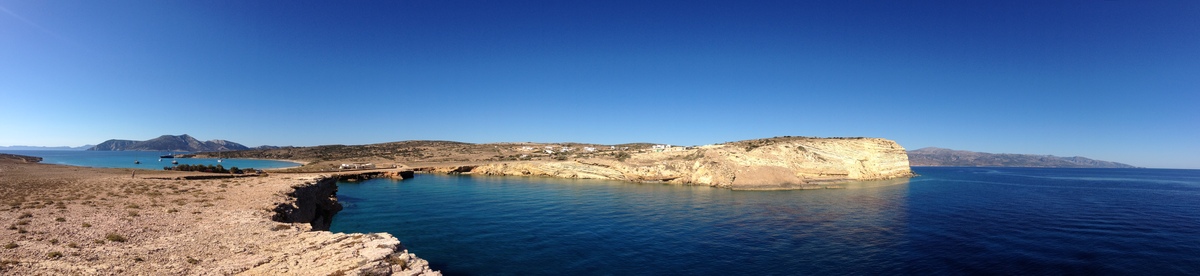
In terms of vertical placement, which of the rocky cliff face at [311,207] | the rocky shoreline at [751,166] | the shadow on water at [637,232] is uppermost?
the rocky shoreline at [751,166]

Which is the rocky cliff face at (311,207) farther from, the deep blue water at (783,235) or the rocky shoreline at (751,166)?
the rocky shoreline at (751,166)

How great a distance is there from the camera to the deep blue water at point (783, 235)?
16.4 metres

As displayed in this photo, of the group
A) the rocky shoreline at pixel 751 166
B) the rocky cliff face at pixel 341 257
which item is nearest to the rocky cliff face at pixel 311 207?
the rocky cliff face at pixel 341 257

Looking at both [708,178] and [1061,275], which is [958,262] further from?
[708,178]

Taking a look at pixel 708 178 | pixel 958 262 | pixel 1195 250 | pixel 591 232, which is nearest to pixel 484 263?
pixel 591 232

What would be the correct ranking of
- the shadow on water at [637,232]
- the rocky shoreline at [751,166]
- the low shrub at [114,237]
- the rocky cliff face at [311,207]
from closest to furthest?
the low shrub at [114,237]
the shadow on water at [637,232]
the rocky cliff face at [311,207]
the rocky shoreline at [751,166]

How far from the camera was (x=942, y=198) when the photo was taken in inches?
1646

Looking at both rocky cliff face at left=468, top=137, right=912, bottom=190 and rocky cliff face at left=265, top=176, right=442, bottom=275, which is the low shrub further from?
rocky cliff face at left=468, top=137, right=912, bottom=190

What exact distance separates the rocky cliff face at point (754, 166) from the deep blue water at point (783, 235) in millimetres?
14989

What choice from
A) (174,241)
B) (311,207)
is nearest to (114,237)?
(174,241)

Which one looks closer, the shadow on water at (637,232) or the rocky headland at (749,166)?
the shadow on water at (637,232)

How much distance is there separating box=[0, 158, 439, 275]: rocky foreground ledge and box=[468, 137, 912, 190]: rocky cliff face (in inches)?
1708

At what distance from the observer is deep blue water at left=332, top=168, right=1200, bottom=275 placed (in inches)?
647

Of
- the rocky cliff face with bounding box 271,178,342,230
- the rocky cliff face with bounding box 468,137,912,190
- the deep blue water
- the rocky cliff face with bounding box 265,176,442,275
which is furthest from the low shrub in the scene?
the rocky cliff face with bounding box 468,137,912,190
